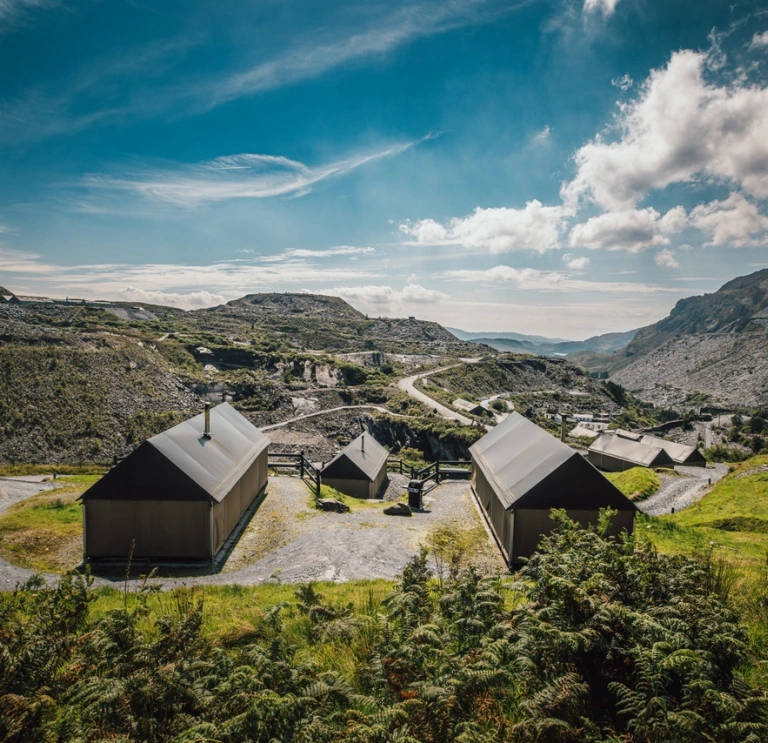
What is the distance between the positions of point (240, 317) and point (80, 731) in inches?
7599

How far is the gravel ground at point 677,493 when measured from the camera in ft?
99.5

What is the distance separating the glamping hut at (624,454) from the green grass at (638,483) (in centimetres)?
829

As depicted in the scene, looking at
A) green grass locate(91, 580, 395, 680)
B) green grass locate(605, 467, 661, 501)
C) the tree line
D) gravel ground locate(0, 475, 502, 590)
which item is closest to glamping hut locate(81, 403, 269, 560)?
gravel ground locate(0, 475, 502, 590)

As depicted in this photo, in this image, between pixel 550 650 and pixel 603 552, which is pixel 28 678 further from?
pixel 603 552

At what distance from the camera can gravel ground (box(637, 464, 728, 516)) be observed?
1194 inches

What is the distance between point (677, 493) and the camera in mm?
33375

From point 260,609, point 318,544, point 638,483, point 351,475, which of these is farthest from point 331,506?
point 638,483

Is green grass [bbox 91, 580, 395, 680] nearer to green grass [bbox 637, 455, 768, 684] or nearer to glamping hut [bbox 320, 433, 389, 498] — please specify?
green grass [bbox 637, 455, 768, 684]

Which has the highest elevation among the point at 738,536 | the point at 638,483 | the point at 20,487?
the point at 738,536

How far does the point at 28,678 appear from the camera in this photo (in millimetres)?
5445

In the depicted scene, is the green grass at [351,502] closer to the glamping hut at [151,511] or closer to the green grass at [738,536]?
the glamping hut at [151,511]

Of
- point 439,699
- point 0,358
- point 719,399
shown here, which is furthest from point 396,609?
point 719,399

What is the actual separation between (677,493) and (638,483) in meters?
2.52

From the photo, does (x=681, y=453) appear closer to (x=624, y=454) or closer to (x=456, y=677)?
(x=624, y=454)
